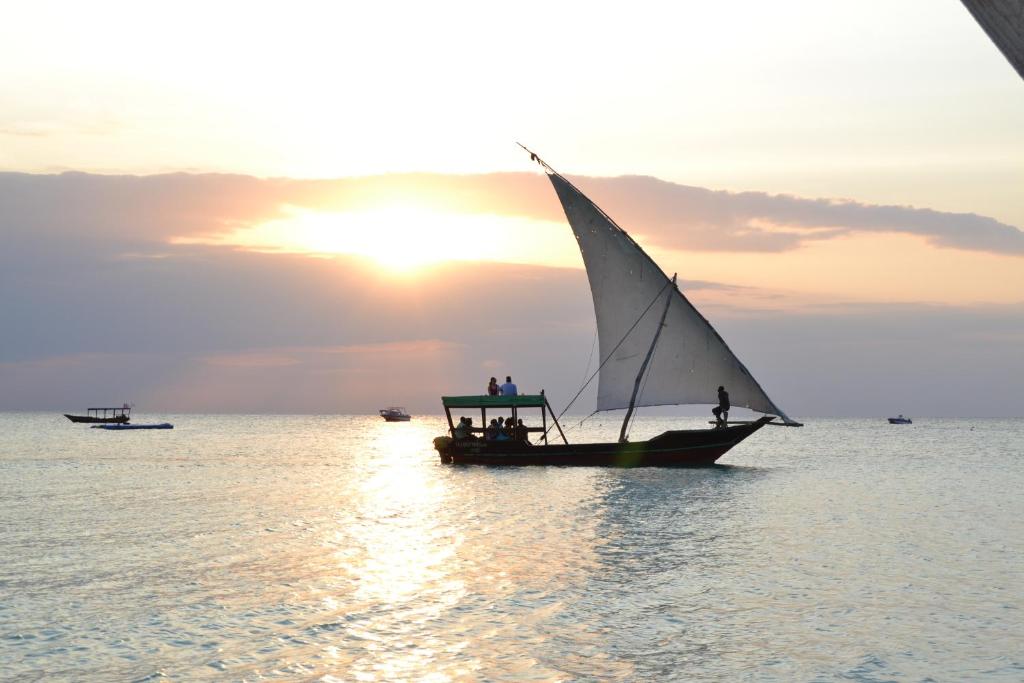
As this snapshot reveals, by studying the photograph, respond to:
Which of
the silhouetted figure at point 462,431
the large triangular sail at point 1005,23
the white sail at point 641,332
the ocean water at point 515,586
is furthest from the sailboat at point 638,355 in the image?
the large triangular sail at point 1005,23

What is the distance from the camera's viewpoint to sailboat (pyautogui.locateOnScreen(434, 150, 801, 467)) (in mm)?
43938

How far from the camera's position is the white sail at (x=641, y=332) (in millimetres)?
43875

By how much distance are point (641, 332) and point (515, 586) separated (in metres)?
27.8

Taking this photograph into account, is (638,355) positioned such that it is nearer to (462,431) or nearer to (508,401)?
(508,401)

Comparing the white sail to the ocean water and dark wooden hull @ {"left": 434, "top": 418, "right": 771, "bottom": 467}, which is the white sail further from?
the ocean water

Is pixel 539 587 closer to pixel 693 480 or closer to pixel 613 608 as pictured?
pixel 613 608

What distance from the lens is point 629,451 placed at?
148ft

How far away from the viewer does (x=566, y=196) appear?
44.2 metres

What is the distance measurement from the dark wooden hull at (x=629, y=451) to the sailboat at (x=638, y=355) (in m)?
0.05

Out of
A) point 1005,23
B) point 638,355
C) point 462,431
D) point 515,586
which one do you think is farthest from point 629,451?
point 1005,23

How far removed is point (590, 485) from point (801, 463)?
2990cm

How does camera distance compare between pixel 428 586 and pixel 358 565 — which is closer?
pixel 428 586

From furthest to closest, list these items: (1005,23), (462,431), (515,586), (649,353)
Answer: (462,431) < (649,353) < (515,586) < (1005,23)

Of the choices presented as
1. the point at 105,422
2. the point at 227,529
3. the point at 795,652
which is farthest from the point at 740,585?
the point at 105,422
